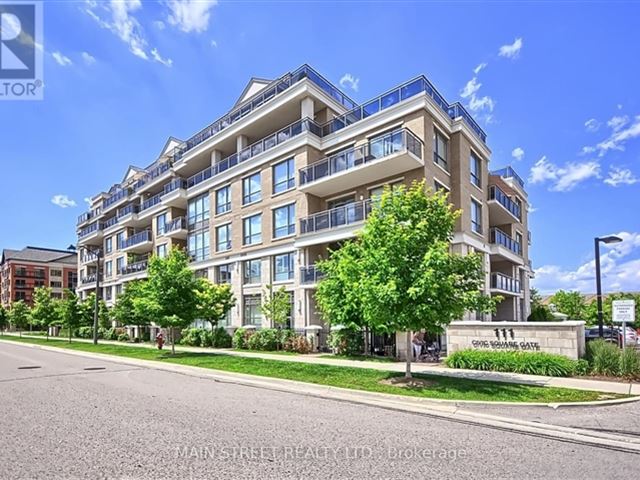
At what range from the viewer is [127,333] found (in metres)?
42.3

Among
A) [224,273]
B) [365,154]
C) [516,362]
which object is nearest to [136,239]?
[224,273]

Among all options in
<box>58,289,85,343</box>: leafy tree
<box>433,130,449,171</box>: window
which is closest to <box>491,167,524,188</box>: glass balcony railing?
<box>433,130,449,171</box>: window

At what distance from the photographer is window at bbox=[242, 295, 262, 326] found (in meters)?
28.6

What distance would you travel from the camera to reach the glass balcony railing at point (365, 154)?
20422 mm

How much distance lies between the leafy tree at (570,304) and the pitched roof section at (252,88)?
45116mm

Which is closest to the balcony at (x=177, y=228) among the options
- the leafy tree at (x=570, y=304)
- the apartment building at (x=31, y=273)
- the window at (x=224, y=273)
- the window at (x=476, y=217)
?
the window at (x=224, y=273)

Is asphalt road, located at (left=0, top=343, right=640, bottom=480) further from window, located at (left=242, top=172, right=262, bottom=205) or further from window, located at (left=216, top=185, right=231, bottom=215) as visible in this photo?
window, located at (left=216, top=185, right=231, bottom=215)

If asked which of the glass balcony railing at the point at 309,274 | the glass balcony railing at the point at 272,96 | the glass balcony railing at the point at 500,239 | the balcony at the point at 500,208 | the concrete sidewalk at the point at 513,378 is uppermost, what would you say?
the glass balcony railing at the point at 272,96

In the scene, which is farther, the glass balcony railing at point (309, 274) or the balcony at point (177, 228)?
the balcony at point (177, 228)

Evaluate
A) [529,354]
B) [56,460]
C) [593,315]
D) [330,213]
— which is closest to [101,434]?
[56,460]

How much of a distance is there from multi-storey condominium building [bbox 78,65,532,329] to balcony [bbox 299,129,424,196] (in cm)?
6

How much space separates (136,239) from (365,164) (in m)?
30.8

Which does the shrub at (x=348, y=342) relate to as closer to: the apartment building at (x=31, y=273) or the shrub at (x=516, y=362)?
the shrub at (x=516, y=362)

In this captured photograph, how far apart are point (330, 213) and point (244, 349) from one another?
31.1 ft
